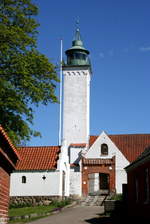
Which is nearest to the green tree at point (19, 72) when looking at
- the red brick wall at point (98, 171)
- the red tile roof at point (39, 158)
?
the red tile roof at point (39, 158)

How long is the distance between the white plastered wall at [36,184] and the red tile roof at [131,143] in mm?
12288

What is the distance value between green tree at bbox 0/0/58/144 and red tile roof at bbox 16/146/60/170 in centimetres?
1031

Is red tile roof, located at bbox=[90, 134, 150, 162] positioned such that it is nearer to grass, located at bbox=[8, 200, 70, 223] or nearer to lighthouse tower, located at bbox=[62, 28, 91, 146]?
lighthouse tower, located at bbox=[62, 28, 91, 146]

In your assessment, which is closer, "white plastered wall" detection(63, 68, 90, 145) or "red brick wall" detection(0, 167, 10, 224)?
"red brick wall" detection(0, 167, 10, 224)

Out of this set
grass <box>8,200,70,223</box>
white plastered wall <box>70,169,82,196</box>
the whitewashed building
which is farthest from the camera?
white plastered wall <box>70,169,82,196</box>

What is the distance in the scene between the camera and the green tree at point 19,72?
830 inches

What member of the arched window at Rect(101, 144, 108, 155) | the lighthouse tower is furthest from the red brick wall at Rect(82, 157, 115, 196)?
the lighthouse tower

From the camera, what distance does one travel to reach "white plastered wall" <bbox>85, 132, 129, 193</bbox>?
40.1 metres

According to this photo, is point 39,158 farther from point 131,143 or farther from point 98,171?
point 131,143

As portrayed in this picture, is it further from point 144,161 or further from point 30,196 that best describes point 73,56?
point 144,161

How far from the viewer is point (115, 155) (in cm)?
4097

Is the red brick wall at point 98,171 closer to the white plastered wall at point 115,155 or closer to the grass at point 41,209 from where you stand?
the white plastered wall at point 115,155

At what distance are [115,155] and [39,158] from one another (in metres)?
10.8

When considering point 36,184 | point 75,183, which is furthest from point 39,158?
point 75,183
